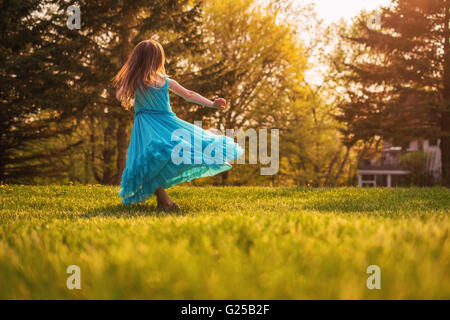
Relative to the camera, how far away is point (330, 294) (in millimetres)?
1914

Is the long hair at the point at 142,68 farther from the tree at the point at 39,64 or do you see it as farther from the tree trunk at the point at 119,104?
the tree trunk at the point at 119,104

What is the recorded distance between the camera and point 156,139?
16.6 ft

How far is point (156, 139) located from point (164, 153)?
0.73ft

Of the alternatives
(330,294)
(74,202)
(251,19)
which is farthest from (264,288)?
(251,19)

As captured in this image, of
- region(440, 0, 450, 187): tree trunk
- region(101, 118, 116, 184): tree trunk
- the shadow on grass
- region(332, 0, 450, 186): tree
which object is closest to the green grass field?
the shadow on grass

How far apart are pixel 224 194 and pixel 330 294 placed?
5596 mm

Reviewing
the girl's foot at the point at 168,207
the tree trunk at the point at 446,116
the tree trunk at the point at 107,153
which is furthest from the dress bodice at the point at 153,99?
the tree trunk at the point at 107,153

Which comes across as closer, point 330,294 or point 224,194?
point 330,294

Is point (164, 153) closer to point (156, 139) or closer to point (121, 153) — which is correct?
point (156, 139)

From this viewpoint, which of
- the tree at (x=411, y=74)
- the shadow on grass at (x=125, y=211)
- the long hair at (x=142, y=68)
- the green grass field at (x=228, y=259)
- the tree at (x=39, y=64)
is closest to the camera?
the green grass field at (x=228, y=259)

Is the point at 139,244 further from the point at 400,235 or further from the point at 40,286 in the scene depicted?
the point at 400,235

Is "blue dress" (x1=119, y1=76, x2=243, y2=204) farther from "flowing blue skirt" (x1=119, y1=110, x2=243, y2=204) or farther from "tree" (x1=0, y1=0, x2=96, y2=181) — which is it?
"tree" (x1=0, y1=0, x2=96, y2=181)

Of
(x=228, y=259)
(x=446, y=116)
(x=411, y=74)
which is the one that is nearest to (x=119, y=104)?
(x=411, y=74)

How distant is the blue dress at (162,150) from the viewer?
4992 millimetres
